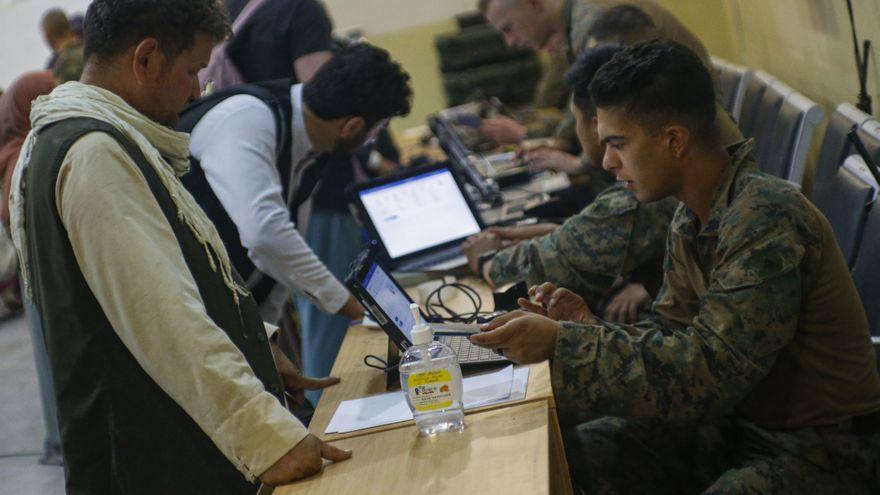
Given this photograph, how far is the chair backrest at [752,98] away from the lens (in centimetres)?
356

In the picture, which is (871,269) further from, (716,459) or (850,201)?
(716,459)

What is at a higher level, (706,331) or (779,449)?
(706,331)

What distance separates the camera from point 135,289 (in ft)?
4.58

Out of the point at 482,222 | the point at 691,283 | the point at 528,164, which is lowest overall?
the point at 528,164

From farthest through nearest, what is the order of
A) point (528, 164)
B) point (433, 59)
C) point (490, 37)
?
point (433, 59) < point (490, 37) < point (528, 164)

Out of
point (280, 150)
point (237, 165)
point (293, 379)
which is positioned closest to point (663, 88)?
point (293, 379)

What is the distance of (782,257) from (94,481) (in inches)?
42.9

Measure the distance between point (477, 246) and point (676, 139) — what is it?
43.3 inches

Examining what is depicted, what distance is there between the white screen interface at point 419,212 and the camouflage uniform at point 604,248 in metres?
0.52

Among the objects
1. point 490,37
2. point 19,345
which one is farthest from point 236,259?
point 490,37

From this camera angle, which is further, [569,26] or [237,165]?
[569,26]

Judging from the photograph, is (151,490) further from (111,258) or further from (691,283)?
→ (691,283)

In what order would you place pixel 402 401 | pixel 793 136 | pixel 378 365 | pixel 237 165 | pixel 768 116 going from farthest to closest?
pixel 768 116, pixel 793 136, pixel 237 165, pixel 378 365, pixel 402 401

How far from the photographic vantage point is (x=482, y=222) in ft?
10.0
